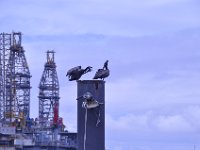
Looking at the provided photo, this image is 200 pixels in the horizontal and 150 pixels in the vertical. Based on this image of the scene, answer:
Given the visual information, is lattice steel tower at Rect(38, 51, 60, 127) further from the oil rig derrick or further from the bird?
the bird

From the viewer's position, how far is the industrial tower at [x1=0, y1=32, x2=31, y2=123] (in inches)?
5881

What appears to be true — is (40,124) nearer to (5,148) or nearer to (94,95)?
(5,148)

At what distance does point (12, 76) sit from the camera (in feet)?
501

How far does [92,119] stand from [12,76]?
138 m

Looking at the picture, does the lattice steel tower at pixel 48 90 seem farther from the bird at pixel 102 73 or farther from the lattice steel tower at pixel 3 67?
the bird at pixel 102 73

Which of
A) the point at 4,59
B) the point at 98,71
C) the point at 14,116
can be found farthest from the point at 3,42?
the point at 98,71

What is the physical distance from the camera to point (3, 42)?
150 metres

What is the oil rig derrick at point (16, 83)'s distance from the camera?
490 ft

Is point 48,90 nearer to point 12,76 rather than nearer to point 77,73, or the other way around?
point 12,76

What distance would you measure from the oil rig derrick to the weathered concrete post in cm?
13082

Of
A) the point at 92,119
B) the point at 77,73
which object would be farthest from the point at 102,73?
the point at 92,119

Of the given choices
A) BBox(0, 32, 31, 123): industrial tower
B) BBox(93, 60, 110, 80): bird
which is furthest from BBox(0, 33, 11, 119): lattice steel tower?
BBox(93, 60, 110, 80): bird

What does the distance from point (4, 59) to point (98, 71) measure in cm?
13722

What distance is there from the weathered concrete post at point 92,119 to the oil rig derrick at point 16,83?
131 metres
